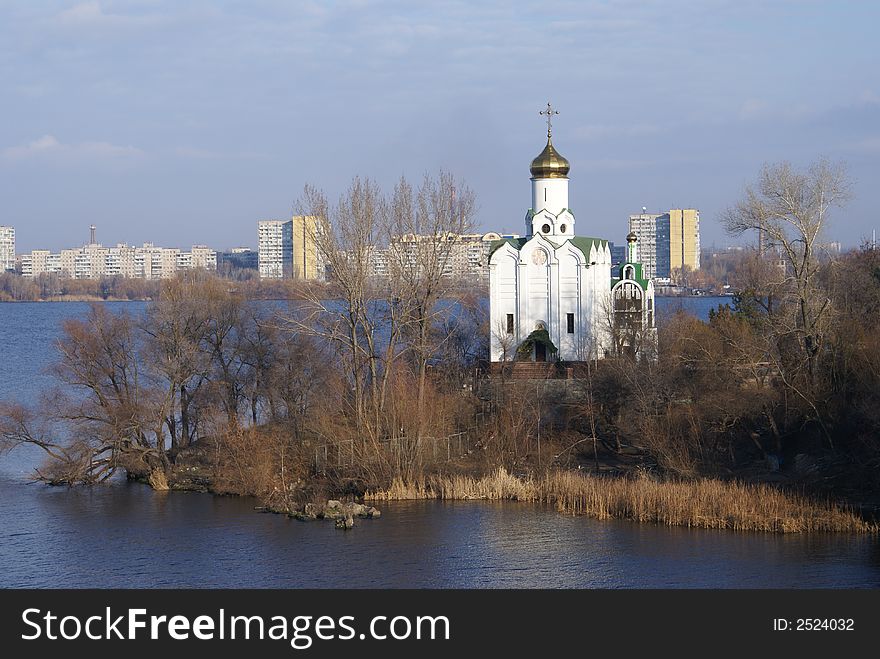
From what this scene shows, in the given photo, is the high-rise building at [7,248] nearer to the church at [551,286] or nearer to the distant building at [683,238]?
the distant building at [683,238]

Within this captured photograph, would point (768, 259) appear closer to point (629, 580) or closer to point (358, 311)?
point (358, 311)

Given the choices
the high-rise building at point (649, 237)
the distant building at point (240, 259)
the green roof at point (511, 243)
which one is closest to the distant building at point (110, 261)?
the distant building at point (240, 259)

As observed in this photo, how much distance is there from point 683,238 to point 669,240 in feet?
5.40

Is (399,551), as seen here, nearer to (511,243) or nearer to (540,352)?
(540,352)

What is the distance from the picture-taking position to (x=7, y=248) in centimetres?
18675

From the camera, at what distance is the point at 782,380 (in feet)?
80.7

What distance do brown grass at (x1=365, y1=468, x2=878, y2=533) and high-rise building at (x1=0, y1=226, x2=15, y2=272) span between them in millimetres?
169523

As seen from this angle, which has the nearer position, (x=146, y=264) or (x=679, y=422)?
(x=679, y=422)

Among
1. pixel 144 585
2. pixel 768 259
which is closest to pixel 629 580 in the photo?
pixel 144 585

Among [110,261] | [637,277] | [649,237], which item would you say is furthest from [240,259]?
[637,277]

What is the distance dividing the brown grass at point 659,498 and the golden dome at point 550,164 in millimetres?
10783

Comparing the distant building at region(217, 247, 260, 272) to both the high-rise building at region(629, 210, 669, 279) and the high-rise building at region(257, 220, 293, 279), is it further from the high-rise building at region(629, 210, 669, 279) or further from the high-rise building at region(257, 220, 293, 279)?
the high-rise building at region(629, 210, 669, 279)

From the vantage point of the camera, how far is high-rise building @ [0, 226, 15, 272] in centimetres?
18325
